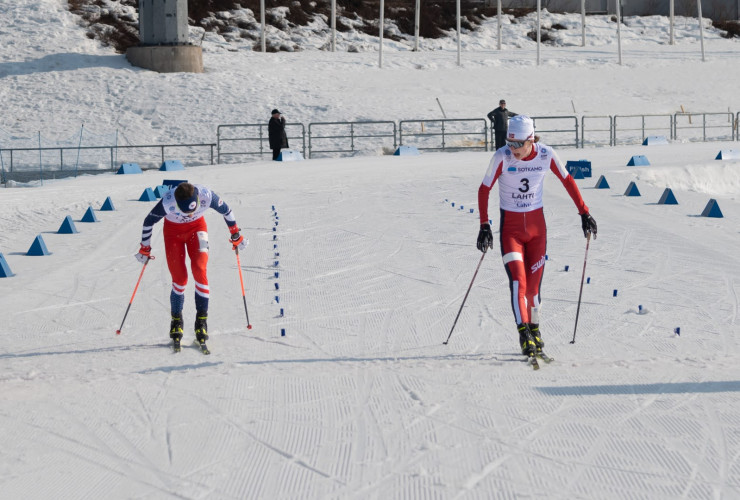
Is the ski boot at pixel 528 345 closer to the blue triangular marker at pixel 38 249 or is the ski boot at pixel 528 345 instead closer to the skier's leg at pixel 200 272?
the skier's leg at pixel 200 272

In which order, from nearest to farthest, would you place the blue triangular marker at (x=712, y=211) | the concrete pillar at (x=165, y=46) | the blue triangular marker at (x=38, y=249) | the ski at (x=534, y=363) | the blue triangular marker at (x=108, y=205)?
the ski at (x=534, y=363) < the blue triangular marker at (x=38, y=249) < the blue triangular marker at (x=712, y=211) < the blue triangular marker at (x=108, y=205) < the concrete pillar at (x=165, y=46)

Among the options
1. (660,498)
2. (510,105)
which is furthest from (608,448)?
(510,105)

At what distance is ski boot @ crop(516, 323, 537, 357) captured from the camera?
7.07m

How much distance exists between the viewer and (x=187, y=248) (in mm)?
8000

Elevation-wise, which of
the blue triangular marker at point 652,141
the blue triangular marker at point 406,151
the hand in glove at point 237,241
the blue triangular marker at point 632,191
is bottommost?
the hand in glove at point 237,241

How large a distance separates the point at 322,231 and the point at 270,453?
888 centimetres

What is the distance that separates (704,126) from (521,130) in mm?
26986

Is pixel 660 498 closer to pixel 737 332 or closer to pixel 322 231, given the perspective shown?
pixel 737 332

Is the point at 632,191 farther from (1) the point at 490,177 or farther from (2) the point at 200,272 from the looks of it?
(2) the point at 200,272

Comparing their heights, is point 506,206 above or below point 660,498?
above

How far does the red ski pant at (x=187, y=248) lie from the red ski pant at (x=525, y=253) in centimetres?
230

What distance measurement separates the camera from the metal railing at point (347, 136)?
29.7m

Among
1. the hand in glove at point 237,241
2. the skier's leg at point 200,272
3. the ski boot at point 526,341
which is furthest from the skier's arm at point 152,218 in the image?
the ski boot at point 526,341

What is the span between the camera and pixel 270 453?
538 cm
